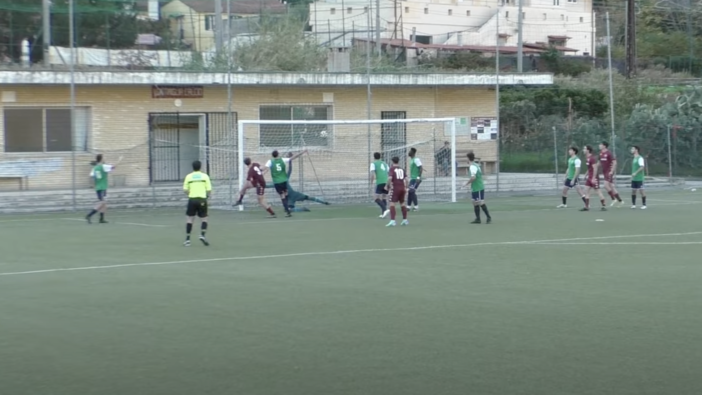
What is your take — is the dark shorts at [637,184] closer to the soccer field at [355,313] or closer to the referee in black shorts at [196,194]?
the soccer field at [355,313]

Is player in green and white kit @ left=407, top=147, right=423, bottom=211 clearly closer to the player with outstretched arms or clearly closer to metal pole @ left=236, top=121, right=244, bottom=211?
the player with outstretched arms

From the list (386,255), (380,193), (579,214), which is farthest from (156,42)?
(386,255)

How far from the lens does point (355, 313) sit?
38.4ft

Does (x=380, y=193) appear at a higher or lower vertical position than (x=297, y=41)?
lower

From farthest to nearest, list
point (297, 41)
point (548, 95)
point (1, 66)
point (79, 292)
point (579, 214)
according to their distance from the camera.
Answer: point (548, 95) < point (297, 41) < point (1, 66) < point (579, 214) < point (79, 292)

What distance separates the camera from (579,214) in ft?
86.8

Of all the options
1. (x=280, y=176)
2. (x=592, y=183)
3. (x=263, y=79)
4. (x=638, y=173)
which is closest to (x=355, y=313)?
(x=280, y=176)

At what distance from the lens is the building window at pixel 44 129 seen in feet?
103

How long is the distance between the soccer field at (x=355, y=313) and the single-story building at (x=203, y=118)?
10074 mm

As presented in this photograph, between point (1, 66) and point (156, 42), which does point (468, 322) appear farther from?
point (156, 42)

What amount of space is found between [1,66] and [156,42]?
41.3ft

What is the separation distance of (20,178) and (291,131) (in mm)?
8691

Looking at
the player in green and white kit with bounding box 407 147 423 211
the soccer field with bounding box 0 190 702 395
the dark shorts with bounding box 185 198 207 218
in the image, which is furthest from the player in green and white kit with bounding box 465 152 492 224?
the dark shorts with bounding box 185 198 207 218

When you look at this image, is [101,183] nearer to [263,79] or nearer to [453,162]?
[263,79]
